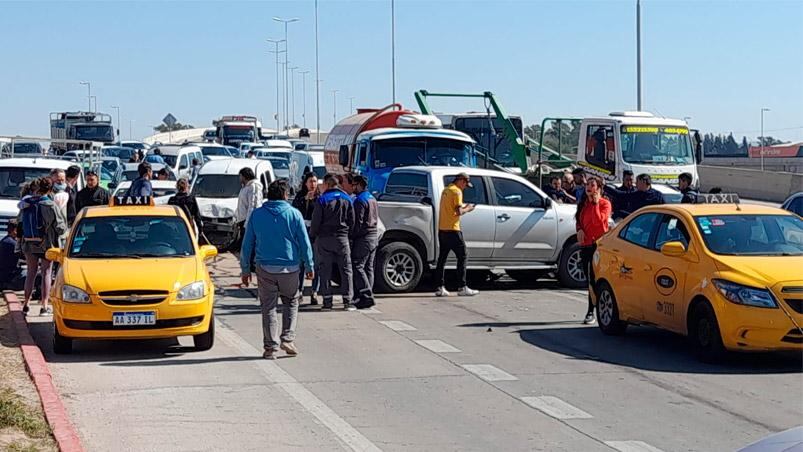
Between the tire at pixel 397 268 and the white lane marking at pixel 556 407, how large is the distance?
7.77 meters

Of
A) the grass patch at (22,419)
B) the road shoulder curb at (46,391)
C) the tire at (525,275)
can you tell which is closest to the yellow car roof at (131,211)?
the road shoulder curb at (46,391)

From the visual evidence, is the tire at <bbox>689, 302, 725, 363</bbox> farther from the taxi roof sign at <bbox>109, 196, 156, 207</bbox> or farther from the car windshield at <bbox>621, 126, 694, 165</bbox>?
the car windshield at <bbox>621, 126, 694, 165</bbox>

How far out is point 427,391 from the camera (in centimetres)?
1061

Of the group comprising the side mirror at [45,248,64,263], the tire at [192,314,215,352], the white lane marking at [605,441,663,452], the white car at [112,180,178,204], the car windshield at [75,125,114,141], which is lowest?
the white lane marking at [605,441,663,452]

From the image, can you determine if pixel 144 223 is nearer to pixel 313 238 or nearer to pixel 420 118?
pixel 313 238

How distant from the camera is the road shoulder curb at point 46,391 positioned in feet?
27.1

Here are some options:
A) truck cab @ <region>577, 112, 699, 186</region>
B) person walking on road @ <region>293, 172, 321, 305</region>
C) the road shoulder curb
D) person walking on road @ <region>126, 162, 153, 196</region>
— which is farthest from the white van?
the road shoulder curb

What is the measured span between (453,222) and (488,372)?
228 inches

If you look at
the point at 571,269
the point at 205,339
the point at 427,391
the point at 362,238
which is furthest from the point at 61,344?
the point at 571,269

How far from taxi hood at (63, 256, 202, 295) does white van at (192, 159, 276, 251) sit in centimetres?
1019

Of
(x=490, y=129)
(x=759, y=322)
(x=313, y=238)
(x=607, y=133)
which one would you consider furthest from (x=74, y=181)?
(x=490, y=129)

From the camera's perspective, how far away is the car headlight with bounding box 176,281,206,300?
12.2 metres

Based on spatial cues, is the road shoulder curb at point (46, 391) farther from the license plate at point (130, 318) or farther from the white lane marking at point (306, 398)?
the white lane marking at point (306, 398)

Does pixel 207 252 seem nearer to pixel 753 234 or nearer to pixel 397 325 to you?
pixel 397 325
